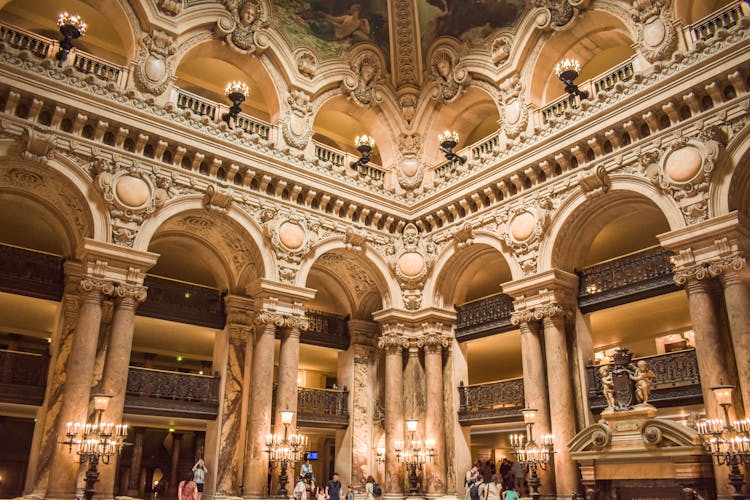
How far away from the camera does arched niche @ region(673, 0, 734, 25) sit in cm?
1370

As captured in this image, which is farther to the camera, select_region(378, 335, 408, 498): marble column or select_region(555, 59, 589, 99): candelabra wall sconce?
select_region(378, 335, 408, 498): marble column

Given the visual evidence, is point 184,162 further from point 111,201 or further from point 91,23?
point 91,23

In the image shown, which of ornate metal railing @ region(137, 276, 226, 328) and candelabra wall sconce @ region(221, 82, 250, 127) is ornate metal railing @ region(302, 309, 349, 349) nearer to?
ornate metal railing @ region(137, 276, 226, 328)

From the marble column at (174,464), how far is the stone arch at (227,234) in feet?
21.4

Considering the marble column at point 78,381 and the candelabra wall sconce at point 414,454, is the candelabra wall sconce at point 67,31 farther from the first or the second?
the candelabra wall sconce at point 414,454

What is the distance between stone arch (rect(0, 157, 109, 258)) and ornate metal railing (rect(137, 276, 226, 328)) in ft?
7.19

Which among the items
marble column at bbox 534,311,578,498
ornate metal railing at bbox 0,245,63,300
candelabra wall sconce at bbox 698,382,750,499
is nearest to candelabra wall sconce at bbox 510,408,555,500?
marble column at bbox 534,311,578,498

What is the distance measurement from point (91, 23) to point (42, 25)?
1.22 meters

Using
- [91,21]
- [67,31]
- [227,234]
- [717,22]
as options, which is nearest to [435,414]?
[227,234]

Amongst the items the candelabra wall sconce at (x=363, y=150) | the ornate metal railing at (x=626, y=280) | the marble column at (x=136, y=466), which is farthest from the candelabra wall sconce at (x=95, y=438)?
the ornate metal railing at (x=626, y=280)

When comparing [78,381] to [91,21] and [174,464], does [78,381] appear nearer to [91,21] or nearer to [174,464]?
[174,464]

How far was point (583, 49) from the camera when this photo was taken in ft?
54.7

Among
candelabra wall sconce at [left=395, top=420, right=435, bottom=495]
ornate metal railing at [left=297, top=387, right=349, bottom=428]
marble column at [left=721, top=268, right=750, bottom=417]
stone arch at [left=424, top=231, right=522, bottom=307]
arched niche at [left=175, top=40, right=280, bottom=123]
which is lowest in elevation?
candelabra wall sconce at [left=395, top=420, right=435, bottom=495]

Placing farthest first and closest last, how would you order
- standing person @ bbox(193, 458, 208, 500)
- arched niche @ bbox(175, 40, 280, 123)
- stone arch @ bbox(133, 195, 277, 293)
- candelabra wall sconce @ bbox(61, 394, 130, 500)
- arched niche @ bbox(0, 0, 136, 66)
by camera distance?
arched niche @ bbox(175, 40, 280, 123), arched niche @ bbox(0, 0, 136, 66), stone arch @ bbox(133, 195, 277, 293), standing person @ bbox(193, 458, 208, 500), candelabra wall sconce @ bbox(61, 394, 130, 500)
